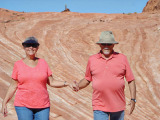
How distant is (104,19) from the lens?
13.5 m

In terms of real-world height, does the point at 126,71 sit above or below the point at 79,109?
above

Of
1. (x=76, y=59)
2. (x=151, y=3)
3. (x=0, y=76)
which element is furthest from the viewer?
(x=151, y=3)

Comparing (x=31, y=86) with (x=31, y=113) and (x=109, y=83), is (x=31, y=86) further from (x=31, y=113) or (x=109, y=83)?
(x=109, y=83)

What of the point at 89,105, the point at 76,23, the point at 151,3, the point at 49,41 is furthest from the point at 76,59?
the point at 151,3

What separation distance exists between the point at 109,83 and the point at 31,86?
0.92 metres

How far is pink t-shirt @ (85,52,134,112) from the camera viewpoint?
10.1ft

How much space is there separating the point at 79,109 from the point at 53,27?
5988 millimetres

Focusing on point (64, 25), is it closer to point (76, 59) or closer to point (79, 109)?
point (76, 59)

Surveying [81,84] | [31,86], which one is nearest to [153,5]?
[81,84]

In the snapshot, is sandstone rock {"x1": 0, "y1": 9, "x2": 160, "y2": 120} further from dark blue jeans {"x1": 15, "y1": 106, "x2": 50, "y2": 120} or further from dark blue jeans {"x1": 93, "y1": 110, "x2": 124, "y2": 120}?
dark blue jeans {"x1": 93, "y1": 110, "x2": 124, "y2": 120}

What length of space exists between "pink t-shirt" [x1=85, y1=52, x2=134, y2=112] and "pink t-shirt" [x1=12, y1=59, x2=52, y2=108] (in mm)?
617

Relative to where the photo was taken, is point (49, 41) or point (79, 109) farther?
point (49, 41)

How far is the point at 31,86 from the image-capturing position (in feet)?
9.88

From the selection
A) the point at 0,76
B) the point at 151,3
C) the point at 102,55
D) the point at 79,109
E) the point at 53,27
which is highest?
the point at 151,3
